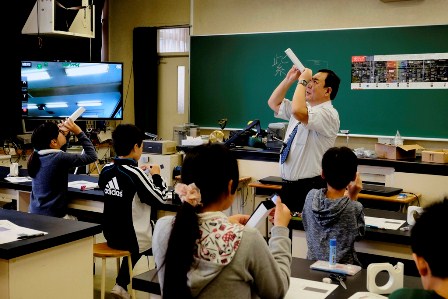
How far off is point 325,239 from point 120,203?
1.50 m

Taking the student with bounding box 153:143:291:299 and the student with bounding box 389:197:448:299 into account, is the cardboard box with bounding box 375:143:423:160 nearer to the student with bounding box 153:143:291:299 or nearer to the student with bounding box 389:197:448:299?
the student with bounding box 153:143:291:299

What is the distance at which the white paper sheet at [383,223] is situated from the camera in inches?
108

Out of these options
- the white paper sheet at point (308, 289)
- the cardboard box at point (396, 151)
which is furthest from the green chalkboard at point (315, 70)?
the white paper sheet at point (308, 289)

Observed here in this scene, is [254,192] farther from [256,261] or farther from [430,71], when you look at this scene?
[256,261]

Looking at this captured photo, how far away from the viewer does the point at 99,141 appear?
22.9 ft

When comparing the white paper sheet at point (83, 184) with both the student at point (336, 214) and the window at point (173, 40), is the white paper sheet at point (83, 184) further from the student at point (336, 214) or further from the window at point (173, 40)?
the window at point (173, 40)

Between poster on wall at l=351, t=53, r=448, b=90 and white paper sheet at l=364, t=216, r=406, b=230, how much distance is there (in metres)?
3.09

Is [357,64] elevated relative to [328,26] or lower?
lower

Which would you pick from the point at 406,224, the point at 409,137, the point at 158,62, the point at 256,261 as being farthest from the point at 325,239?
the point at 158,62

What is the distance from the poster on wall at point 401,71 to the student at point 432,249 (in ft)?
15.2

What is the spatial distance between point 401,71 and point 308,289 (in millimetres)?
4317

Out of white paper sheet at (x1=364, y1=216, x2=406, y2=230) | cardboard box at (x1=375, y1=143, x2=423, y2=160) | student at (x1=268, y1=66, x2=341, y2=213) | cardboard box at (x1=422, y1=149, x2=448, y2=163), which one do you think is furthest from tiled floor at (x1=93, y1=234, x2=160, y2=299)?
cardboard box at (x1=422, y1=149, x2=448, y2=163)

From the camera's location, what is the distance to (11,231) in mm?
2557

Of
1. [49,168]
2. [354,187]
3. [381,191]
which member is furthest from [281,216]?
[381,191]
